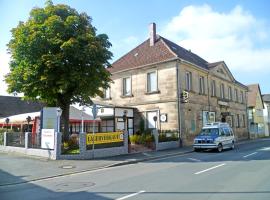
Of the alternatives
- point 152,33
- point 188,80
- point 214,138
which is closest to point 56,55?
point 214,138

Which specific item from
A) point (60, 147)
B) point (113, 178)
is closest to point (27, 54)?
point (60, 147)

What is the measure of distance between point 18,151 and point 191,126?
16.1 m

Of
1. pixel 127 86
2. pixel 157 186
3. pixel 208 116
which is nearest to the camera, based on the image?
pixel 157 186

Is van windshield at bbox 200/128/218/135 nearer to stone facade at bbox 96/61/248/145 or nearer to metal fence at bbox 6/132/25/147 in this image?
stone facade at bbox 96/61/248/145

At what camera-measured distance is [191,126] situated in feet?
98.6

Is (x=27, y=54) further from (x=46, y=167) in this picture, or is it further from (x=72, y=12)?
(x=46, y=167)

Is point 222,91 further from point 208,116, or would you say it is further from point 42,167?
point 42,167

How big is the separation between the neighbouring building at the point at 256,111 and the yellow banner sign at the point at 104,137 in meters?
38.1

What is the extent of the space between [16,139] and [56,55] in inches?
314

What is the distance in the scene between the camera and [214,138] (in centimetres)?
2323

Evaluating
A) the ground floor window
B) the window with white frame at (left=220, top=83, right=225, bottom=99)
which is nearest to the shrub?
the ground floor window

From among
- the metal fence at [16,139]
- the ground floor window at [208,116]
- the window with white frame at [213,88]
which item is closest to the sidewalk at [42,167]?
the metal fence at [16,139]

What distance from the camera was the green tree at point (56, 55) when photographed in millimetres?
19547

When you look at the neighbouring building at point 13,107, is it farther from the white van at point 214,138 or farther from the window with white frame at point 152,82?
the white van at point 214,138
